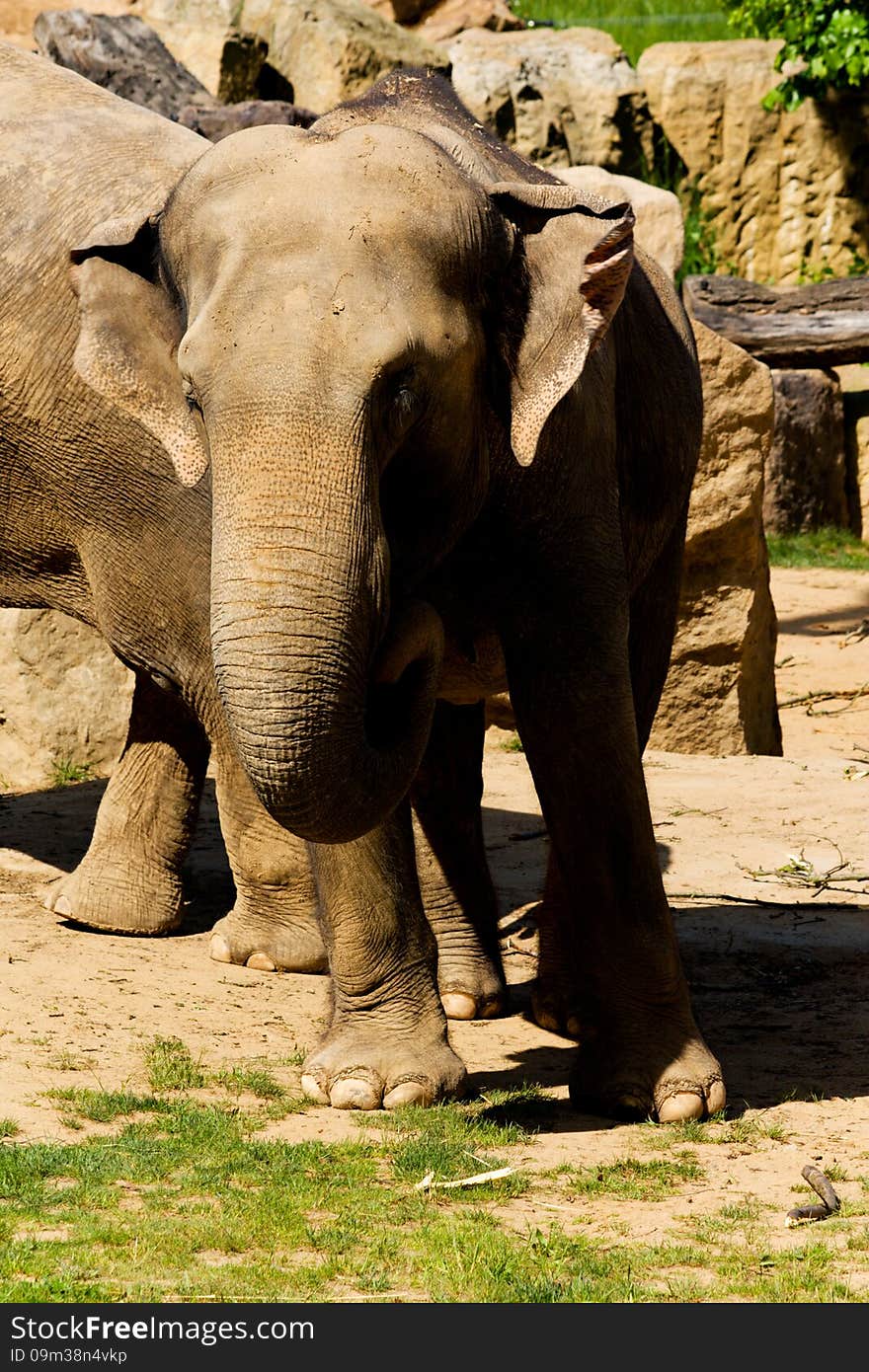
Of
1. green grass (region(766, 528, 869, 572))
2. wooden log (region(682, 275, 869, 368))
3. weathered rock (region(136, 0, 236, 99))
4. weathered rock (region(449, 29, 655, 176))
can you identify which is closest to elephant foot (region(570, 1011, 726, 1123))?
green grass (region(766, 528, 869, 572))

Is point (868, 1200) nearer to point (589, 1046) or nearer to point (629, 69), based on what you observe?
point (589, 1046)

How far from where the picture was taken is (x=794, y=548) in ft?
47.9

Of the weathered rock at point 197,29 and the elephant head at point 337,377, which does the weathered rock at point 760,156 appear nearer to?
the weathered rock at point 197,29

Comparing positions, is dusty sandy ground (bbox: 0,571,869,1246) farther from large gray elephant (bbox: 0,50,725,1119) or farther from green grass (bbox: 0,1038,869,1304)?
large gray elephant (bbox: 0,50,725,1119)

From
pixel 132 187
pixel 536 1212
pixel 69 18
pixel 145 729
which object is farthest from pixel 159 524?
pixel 69 18

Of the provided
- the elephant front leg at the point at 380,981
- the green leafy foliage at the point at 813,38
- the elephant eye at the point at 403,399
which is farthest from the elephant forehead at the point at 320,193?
the green leafy foliage at the point at 813,38

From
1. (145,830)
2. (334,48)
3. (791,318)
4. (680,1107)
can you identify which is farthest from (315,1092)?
(334,48)

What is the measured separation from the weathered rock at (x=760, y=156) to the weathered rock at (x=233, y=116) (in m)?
8.37

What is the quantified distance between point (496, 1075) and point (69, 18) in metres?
7.77

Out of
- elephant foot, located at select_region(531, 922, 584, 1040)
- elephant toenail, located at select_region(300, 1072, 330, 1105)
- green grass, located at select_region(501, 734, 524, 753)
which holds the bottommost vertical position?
green grass, located at select_region(501, 734, 524, 753)

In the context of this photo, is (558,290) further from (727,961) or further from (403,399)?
(727,961)

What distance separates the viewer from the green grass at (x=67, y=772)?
329 inches

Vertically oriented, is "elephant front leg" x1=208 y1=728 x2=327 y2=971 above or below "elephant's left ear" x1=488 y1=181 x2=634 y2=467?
below

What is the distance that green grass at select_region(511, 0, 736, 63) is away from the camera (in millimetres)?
20516
